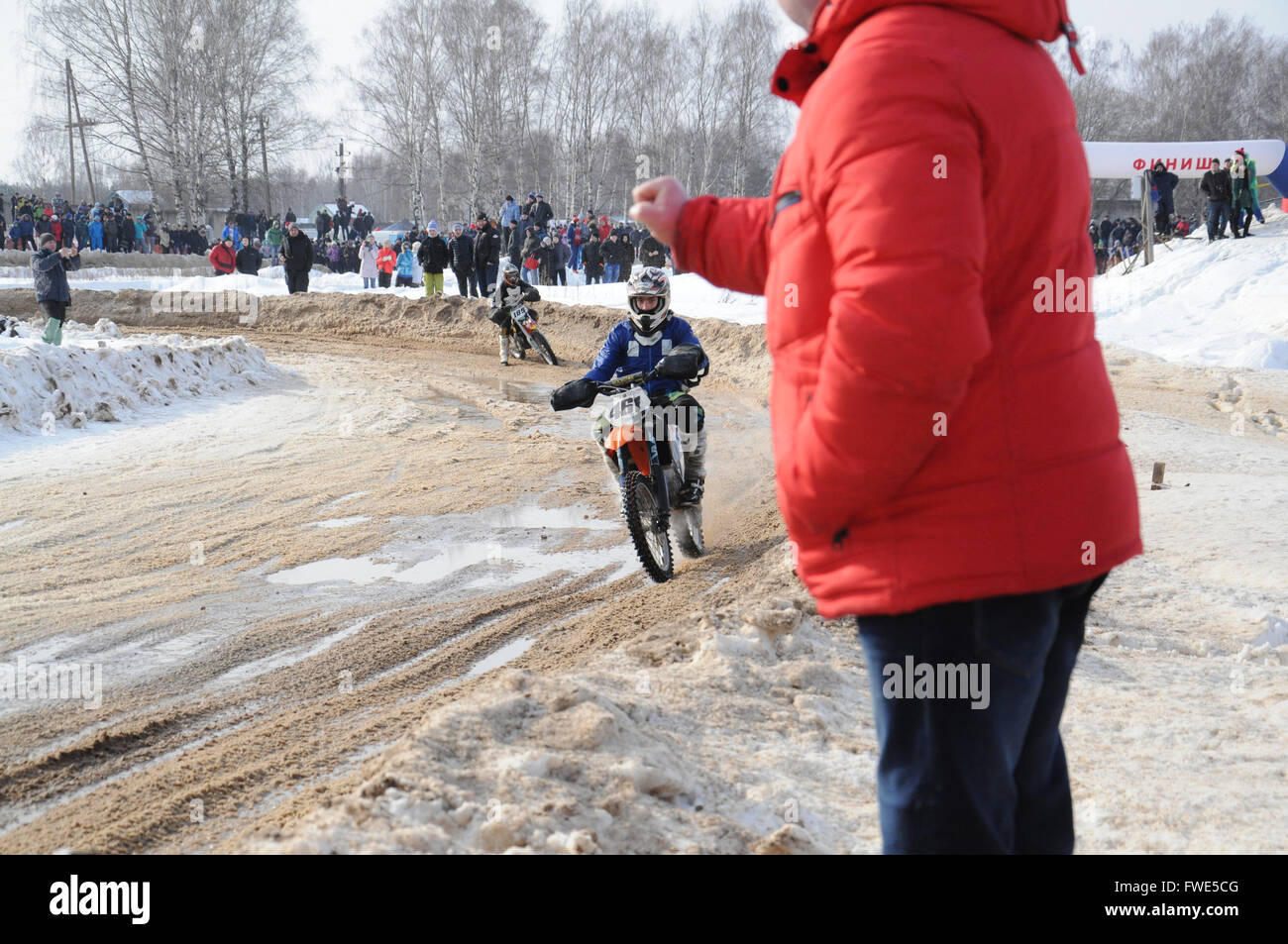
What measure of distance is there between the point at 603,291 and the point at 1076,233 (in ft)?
80.8

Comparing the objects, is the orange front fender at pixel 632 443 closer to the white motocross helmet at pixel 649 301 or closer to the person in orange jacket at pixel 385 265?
the white motocross helmet at pixel 649 301

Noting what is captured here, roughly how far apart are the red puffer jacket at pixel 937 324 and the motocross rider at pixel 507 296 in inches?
605

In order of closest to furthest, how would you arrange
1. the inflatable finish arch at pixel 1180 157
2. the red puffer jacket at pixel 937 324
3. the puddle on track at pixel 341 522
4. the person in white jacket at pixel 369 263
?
the red puffer jacket at pixel 937 324 < the puddle on track at pixel 341 522 < the inflatable finish arch at pixel 1180 157 < the person in white jacket at pixel 369 263

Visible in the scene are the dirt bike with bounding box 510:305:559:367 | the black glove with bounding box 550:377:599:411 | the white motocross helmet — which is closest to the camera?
the black glove with bounding box 550:377:599:411

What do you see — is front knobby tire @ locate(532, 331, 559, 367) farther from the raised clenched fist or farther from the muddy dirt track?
the raised clenched fist

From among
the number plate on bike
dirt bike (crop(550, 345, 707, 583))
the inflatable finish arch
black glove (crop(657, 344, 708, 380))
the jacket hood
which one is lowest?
dirt bike (crop(550, 345, 707, 583))

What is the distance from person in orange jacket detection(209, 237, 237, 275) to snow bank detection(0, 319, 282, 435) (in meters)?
12.0

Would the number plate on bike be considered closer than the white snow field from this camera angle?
Yes

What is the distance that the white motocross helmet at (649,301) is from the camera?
7.20 m

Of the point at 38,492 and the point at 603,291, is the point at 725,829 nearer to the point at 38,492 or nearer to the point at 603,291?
the point at 38,492

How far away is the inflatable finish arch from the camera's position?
23250 millimetres

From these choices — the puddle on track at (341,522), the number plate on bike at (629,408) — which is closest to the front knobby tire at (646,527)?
the number plate on bike at (629,408)

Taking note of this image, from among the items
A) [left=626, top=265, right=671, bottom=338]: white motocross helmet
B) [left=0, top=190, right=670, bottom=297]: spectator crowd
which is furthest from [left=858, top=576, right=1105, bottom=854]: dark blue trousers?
[left=0, top=190, right=670, bottom=297]: spectator crowd
